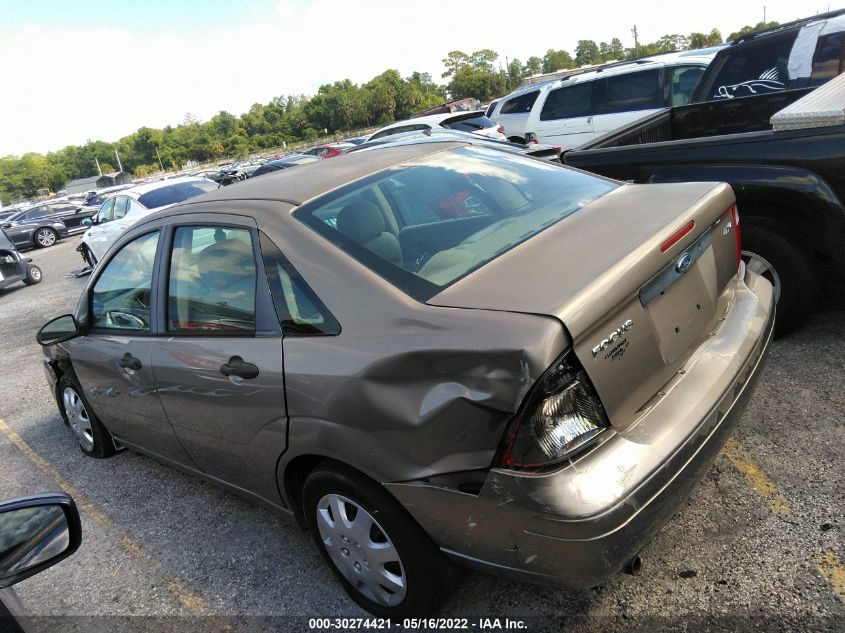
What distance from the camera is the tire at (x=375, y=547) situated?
223cm

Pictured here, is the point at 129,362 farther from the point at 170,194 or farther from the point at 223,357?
the point at 170,194

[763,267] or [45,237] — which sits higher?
[763,267]

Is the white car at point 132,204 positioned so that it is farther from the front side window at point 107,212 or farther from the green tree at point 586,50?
the green tree at point 586,50

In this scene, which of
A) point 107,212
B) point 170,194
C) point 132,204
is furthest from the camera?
point 107,212

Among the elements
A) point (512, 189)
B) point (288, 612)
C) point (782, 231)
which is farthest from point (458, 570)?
point (782, 231)

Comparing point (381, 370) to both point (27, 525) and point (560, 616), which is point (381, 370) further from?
point (560, 616)

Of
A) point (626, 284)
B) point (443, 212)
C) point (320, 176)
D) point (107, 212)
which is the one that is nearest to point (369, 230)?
point (443, 212)

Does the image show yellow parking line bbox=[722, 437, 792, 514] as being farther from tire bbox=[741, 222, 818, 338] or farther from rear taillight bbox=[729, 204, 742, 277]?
tire bbox=[741, 222, 818, 338]

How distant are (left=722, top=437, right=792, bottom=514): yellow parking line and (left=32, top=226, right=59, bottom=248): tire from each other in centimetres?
2571

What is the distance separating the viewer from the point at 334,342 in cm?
223

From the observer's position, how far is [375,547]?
2.36m

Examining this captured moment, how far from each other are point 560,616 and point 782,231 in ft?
8.90

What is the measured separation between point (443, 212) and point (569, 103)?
917cm

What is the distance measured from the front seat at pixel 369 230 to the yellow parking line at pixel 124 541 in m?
1.81
